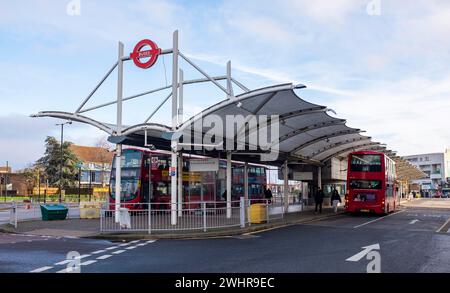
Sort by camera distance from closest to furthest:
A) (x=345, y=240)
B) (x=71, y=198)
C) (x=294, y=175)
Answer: (x=345, y=240)
(x=294, y=175)
(x=71, y=198)

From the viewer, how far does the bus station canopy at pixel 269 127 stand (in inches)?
648

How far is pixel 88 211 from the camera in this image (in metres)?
23.9

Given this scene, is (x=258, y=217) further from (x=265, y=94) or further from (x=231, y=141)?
(x=265, y=94)

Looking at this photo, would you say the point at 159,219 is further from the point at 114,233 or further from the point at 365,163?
the point at 365,163

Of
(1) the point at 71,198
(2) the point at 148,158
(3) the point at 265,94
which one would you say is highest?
(3) the point at 265,94

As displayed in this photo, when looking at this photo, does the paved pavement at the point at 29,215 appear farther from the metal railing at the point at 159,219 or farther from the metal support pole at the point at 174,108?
the metal support pole at the point at 174,108

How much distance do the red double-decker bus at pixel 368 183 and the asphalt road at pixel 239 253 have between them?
35.5 feet

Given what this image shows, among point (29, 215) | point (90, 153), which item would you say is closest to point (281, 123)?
point (29, 215)

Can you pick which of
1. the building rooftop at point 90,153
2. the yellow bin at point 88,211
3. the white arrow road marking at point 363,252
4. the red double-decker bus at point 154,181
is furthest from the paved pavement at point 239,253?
the building rooftop at point 90,153

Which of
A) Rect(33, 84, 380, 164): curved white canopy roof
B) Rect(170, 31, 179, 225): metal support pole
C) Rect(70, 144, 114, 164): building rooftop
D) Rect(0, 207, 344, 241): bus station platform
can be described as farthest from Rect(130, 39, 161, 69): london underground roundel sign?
Rect(70, 144, 114, 164): building rooftop

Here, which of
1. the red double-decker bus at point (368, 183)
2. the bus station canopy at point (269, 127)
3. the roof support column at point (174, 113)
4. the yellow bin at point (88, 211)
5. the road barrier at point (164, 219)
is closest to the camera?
the road barrier at point (164, 219)
